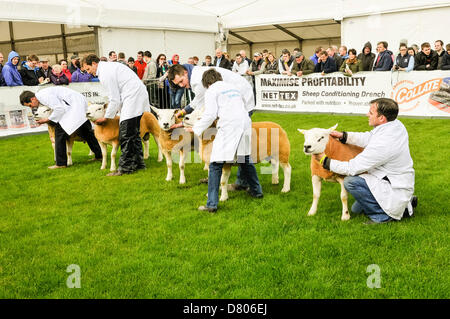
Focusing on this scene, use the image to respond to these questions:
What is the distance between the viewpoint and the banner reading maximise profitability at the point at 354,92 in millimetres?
13180

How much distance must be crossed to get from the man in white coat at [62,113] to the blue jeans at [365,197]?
5987mm

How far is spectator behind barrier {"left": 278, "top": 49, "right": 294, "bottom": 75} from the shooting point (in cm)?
1596

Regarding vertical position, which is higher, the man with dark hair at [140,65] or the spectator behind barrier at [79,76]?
the man with dark hair at [140,65]

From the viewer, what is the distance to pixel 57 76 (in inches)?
583

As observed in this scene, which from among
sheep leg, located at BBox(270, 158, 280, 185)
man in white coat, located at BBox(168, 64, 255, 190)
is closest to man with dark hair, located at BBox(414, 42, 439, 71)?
sheep leg, located at BBox(270, 158, 280, 185)

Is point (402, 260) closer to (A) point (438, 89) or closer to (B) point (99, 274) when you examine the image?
(B) point (99, 274)

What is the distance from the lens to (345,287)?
4039mm

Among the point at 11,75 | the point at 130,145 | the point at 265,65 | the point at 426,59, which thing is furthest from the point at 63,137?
the point at 426,59

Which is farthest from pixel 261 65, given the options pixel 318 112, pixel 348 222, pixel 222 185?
pixel 348 222

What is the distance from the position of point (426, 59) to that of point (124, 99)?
385 inches

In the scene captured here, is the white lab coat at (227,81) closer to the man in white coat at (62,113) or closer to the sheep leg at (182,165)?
the sheep leg at (182,165)

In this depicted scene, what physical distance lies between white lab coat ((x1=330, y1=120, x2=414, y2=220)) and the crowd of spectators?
25.0 feet

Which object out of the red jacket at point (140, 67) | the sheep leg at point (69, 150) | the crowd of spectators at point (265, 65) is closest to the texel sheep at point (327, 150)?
the sheep leg at point (69, 150)

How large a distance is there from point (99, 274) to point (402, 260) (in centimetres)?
301
